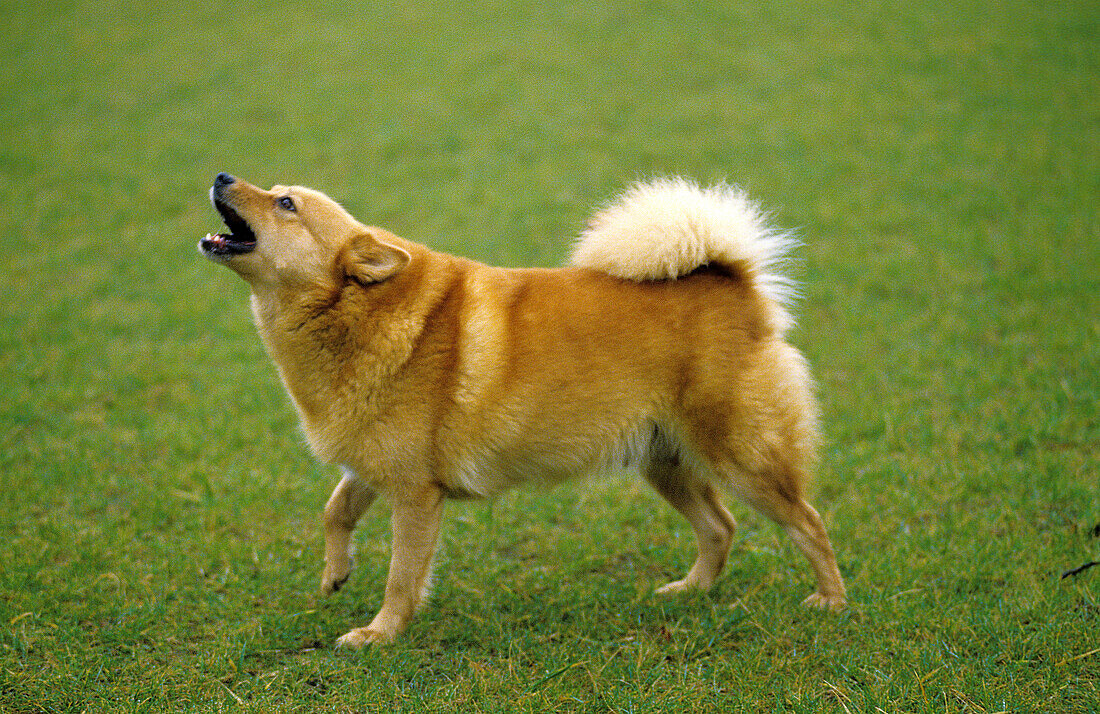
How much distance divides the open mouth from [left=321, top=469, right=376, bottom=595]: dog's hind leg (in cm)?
107

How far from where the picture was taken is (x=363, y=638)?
3.71 m

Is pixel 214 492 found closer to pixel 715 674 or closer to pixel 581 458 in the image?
pixel 581 458

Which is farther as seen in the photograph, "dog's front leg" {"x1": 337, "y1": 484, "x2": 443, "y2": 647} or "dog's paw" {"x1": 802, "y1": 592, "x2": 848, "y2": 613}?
"dog's paw" {"x1": 802, "y1": 592, "x2": 848, "y2": 613}

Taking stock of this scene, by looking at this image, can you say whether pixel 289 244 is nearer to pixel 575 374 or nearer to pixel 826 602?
pixel 575 374

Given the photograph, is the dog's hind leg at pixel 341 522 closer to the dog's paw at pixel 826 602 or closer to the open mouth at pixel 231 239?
the open mouth at pixel 231 239

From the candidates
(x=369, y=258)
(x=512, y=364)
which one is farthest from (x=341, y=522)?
(x=369, y=258)

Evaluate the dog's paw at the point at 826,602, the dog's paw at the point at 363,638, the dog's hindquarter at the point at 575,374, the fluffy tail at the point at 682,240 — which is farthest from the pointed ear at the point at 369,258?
the dog's paw at the point at 826,602

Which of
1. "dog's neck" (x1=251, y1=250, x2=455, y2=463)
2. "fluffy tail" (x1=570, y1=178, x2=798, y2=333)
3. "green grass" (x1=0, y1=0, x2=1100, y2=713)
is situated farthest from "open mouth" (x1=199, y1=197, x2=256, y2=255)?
"green grass" (x1=0, y1=0, x2=1100, y2=713)

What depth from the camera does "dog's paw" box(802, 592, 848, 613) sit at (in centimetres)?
393

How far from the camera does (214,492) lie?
5.04 meters

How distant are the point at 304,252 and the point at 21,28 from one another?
16.3m

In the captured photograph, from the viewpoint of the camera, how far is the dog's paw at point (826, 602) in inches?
155

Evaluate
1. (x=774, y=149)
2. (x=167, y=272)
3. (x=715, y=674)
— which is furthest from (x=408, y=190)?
(x=715, y=674)

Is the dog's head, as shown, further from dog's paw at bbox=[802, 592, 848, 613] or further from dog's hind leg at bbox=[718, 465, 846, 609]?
dog's paw at bbox=[802, 592, 848, 613]
